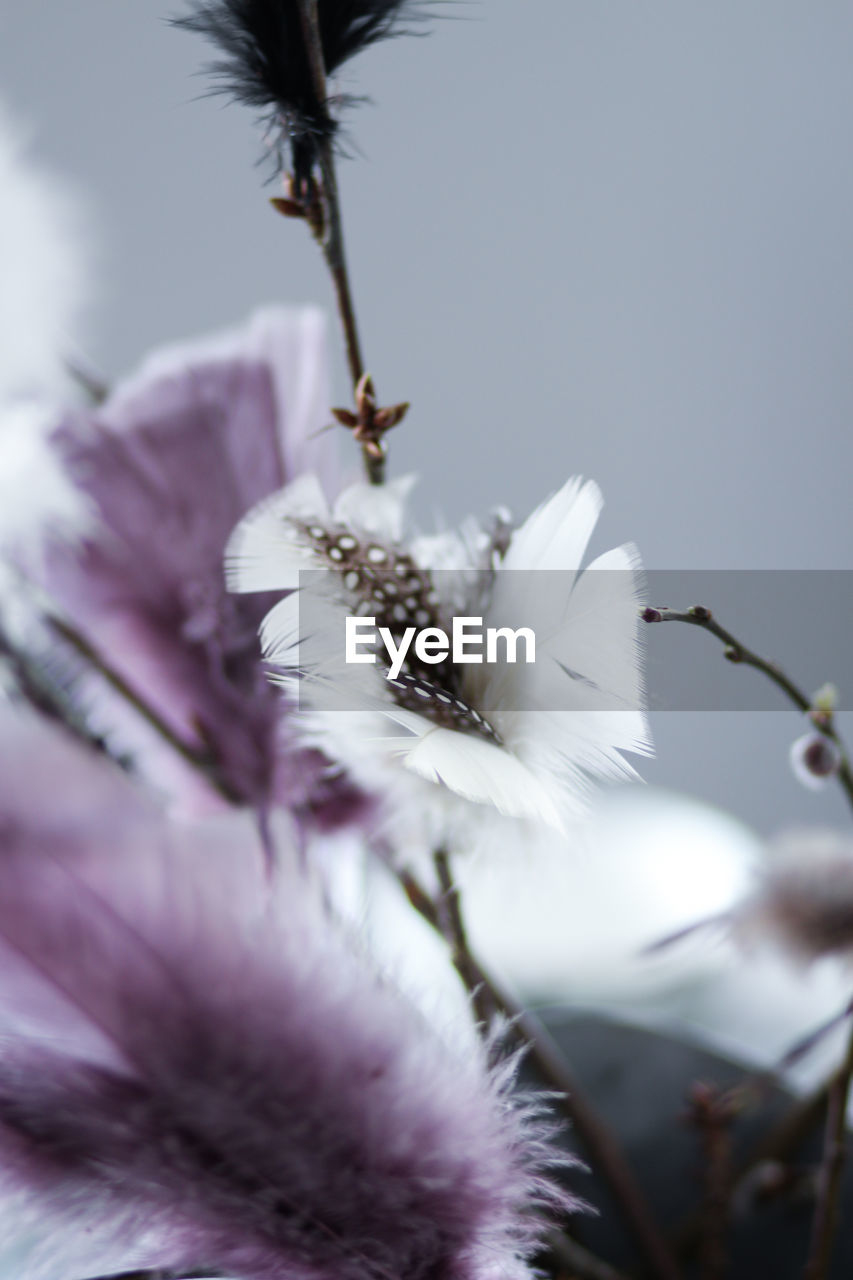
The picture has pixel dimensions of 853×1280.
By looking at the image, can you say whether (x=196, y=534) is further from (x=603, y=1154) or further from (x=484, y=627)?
(x=603, y=1154)

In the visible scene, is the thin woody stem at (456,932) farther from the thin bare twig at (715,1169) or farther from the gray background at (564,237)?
the gray background at (564,237)

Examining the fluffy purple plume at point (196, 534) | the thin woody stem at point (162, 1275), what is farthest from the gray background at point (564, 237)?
the thin woody stem at point (162, 1275)

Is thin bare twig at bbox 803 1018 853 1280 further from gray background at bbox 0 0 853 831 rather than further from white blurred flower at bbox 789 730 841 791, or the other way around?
gray background at bbox 0 0 853 831

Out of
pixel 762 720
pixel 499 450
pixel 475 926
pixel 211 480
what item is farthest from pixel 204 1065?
pixel 762 720

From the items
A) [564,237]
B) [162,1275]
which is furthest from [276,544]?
[564,237]

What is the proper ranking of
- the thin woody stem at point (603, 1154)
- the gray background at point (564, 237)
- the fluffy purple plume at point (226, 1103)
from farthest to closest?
the gray background at point (564, 237), the thin woody stem at point (603, 1154), the fluffy purple plume at point (226, 1103)

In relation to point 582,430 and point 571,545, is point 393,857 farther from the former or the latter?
point 582,430

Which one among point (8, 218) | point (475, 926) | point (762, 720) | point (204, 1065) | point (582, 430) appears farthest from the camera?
point (762, 720)
